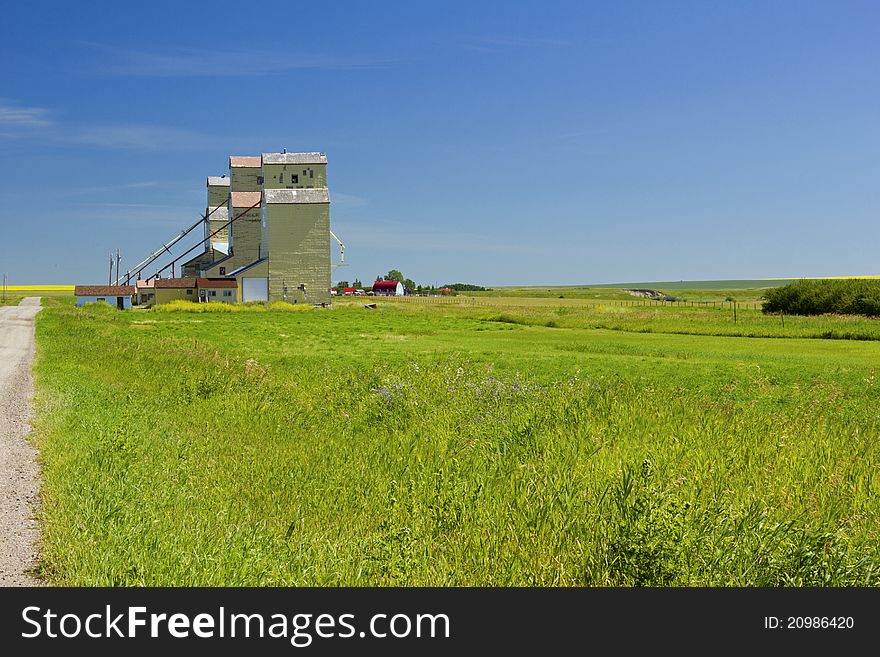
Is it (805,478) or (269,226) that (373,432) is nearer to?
(805,478)

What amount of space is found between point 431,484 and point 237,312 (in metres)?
64.5

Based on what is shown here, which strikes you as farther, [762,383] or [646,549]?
[762,383]

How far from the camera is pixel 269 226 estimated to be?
76.7 metres

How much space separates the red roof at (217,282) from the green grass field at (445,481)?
5961 centimetres

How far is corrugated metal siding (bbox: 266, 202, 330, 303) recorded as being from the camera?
7681cm

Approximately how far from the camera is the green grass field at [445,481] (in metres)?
6.50

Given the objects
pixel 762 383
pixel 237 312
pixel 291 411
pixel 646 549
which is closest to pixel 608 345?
pixel 762 383

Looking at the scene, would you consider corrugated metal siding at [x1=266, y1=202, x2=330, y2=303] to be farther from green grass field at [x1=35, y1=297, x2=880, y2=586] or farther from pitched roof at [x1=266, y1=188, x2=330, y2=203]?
green grass field at [x1=35, y1=297, x2=880, y2=586]

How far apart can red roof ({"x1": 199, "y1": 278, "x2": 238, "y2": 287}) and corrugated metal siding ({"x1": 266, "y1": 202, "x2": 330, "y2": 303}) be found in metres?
4.57

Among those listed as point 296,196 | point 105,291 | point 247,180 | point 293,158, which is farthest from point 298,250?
point 105,291

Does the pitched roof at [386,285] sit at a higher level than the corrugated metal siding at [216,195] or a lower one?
lower

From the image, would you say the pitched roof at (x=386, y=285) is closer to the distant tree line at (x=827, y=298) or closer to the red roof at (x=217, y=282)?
the red roof at (x=217, y=282)

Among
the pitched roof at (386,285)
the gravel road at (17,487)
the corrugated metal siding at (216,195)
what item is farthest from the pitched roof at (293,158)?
the pitched roof at (386,285)

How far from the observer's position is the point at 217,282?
79812mm
